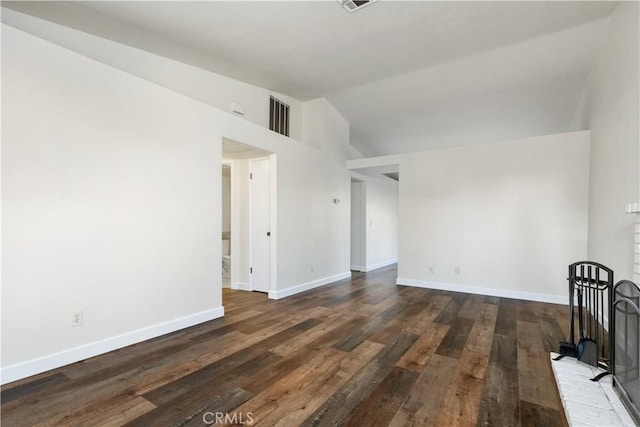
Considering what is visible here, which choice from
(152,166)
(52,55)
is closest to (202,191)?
(152,166)

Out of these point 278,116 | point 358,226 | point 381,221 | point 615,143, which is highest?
point 278,116

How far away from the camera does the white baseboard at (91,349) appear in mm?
2138

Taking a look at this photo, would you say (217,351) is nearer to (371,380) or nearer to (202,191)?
(371,380)

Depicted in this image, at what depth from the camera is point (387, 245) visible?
8.05 metres

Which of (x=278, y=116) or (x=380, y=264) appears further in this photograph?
(x=380, y=264)

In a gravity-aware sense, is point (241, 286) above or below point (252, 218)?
below

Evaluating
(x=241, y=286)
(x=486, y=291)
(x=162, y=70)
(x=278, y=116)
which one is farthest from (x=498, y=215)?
(x=162, y=70)

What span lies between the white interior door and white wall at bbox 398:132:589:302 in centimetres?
249

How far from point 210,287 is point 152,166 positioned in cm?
152

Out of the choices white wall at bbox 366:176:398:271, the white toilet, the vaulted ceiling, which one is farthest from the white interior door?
white wall at bbox 366:176:398:271

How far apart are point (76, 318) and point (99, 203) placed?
38.5 inches

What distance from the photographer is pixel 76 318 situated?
2.44 m
